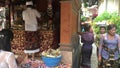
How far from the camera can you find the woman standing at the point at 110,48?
7.10 meters

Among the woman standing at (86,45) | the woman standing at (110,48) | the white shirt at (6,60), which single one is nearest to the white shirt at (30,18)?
the woman standing at (86,45)

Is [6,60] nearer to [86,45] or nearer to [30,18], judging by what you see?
[30,18]

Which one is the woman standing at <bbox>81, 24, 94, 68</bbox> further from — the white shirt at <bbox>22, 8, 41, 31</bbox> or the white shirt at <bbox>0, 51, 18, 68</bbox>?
the white shirt at <bbox>0, 51, 18, 68</bbox>

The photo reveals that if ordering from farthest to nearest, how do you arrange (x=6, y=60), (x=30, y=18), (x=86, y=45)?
(x=86, y=45), (x=30, y=18), (x=6, y=60)

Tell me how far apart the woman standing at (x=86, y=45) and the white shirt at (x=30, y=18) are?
1632 mm

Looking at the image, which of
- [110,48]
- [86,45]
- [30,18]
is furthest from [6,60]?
[86,45]

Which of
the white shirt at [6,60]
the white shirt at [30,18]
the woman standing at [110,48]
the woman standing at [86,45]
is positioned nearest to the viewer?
the white shirt at [6,60]

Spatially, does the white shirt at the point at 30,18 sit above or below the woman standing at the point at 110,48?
above

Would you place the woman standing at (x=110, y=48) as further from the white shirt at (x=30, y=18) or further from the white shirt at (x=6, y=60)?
the white shirt at (x=6, y=60)

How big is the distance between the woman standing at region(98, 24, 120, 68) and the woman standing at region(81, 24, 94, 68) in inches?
56.2

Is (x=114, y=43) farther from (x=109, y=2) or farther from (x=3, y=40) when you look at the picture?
(x=109, y=2)

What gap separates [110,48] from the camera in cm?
720

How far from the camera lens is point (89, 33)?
28.8ft

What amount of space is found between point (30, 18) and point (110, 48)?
8.81 ft
